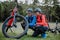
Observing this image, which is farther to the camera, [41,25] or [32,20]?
[32,20]

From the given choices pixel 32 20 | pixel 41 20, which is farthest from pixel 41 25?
pixel 32 20

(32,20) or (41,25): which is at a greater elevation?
(32,20)

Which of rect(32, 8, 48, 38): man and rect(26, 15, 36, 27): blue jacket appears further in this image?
rect(26, 15, 36, 27): blue jacket

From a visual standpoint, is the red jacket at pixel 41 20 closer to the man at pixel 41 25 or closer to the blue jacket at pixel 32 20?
the man at pixel 41 25

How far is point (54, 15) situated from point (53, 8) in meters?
0.31

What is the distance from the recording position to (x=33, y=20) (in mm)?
7762

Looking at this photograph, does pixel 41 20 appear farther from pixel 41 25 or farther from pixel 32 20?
pixel 32 20

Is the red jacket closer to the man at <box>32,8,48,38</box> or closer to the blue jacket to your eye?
the man at <box>32,8,48,38</box>

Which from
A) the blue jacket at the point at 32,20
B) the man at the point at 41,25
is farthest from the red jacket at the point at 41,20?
the blue jacket at the point at 32,20

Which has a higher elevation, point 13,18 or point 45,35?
point 13,18

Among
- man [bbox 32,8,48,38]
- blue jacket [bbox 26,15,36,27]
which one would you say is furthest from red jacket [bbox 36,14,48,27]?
blue jacket [bbox 26,15,36,27]

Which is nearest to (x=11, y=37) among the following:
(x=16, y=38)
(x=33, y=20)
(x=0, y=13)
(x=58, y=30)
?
(x=16, y=38)

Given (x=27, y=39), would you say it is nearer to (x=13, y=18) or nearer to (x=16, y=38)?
(x=16, y=38)

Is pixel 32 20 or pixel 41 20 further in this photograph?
pixel 32 20
